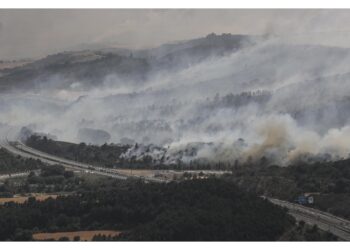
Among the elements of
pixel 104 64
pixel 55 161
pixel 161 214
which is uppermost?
pixel 104 64

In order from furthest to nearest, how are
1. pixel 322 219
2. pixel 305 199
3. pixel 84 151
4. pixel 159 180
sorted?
pixel 84 151, pixel 159 180, pixel 305 199, pixel 322 219

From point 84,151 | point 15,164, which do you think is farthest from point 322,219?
point 15,164

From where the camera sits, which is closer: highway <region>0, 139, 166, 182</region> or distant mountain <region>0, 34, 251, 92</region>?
highway <region>0, 139, 166, 182</region>

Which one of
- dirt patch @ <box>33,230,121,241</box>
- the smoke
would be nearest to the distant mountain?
the smoke

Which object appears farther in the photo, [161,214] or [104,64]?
[104,64]

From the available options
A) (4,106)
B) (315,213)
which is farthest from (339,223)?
(4,106)

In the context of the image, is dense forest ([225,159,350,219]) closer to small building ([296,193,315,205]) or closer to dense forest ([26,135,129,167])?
small building ([296,193,315,205])

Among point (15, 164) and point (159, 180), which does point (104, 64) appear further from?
point (159, 180)

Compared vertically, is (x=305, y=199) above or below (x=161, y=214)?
above
